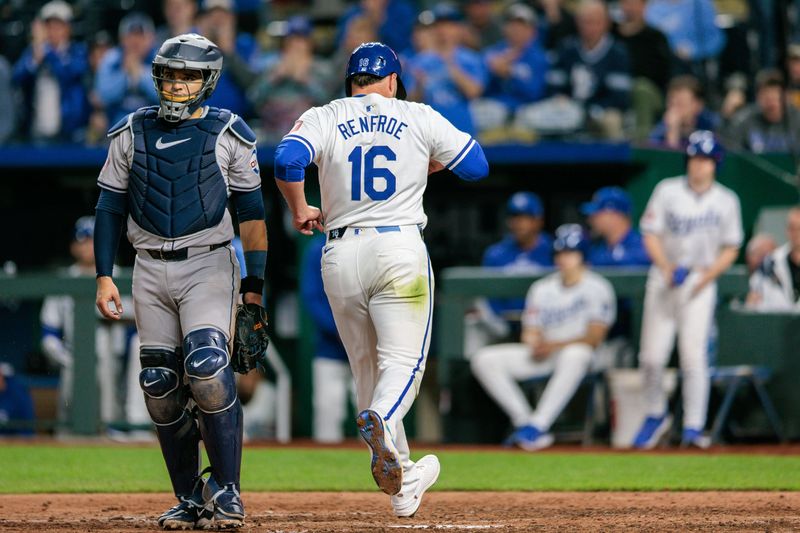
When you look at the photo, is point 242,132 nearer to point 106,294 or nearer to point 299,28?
point 106,294

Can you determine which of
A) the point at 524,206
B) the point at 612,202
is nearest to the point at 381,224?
the point at 612,202

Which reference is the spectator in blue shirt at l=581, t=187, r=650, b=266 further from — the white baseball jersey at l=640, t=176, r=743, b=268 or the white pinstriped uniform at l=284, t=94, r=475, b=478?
the white pinstriped uniform at l=284, t=94, r=475, b=478

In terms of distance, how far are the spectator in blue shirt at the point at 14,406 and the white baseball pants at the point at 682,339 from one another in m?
4.53

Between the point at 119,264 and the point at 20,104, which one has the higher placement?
the point at 20,104

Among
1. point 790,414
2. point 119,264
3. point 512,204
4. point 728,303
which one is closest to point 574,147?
point 512,204

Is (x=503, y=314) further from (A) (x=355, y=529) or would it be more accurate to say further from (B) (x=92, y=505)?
(A) (x=355, y=529)

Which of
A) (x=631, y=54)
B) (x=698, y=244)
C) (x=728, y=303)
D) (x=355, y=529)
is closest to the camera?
(x=355, y=529)

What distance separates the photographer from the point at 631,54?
38.3 ft

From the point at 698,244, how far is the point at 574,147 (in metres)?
1.79

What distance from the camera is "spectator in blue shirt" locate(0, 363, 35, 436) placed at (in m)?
10.2

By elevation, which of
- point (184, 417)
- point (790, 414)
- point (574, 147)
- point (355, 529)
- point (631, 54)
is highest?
point (631, 54)

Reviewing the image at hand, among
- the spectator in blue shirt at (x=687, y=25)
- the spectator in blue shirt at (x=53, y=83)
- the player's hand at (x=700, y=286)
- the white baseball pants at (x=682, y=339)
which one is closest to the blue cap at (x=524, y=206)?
the white baseball pants at (x=682, y=339)

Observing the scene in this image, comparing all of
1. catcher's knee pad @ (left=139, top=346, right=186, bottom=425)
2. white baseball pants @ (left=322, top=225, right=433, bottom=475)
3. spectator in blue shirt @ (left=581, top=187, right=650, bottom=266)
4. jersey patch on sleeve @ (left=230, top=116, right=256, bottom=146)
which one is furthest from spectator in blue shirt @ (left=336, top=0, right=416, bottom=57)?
catcher's knee pad @ (left=139, top=346, right=186, bottom=425)

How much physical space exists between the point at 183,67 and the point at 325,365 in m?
5.58
